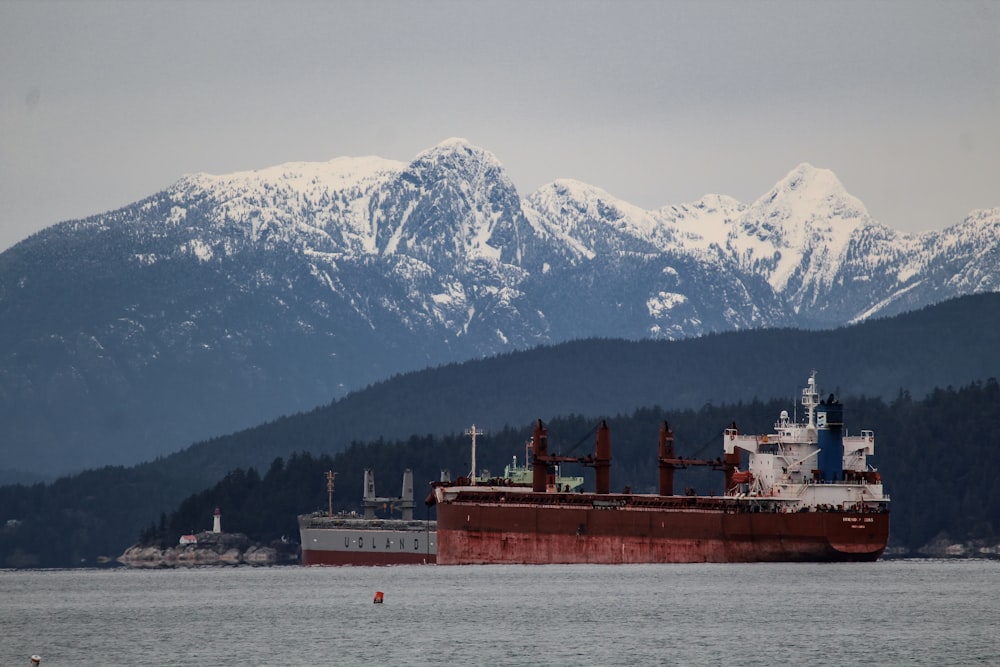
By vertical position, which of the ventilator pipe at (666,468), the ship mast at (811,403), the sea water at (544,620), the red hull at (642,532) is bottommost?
the sea water at (544,620)

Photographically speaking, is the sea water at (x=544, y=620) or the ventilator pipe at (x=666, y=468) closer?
the sea water at (x=544, y=620)

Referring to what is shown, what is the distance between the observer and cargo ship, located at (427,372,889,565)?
154625 millimetres

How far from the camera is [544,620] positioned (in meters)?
109

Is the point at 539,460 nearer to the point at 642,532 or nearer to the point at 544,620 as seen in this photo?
the point at 642,532

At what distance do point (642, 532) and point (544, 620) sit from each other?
5347cm

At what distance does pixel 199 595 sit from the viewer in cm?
14438

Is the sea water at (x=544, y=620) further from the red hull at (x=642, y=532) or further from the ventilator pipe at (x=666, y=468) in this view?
the ventilator pipe at (x=666, y=468)

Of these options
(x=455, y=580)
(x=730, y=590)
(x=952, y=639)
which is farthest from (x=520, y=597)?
(x=952, y=639)

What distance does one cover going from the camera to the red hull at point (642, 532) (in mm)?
154125

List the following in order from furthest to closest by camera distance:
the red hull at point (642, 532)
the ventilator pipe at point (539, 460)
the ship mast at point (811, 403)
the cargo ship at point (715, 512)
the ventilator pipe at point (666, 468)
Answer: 1. the ventilator pipe at point (539, 460)
2. the ventilator pipe at point (666, 468)
3. the ship mast at point (811, 403)
4. the cargo ship at point (715, 512)
5. the red hull at point (642, 532)

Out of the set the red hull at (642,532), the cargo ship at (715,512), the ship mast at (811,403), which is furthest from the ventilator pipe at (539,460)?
the ship mast at (811,403)

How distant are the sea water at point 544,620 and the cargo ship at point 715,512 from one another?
2.56m

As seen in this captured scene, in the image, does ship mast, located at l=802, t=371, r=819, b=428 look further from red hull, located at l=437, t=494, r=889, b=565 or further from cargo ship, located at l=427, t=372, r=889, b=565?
red hull, located at l=437, t=494, r=889, b=565

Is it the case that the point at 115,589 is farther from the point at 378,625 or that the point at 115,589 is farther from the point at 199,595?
the point at 378,625
